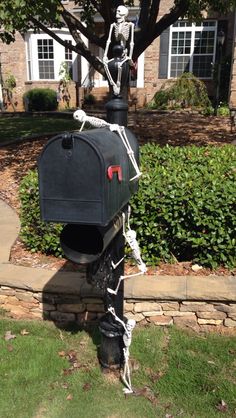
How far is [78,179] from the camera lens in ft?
6.45

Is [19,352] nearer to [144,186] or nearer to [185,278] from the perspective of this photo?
[185,278]

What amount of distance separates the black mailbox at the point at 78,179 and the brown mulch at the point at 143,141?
6.67ft

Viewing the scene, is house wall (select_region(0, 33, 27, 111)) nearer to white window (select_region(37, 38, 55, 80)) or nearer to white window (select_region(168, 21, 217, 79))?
white window (select_region(37, 38, 55, 80))

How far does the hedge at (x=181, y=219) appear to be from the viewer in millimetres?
3779

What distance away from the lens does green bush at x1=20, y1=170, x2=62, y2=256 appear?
13.9ft

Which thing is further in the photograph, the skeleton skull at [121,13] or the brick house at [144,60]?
the brick house at [144,60]

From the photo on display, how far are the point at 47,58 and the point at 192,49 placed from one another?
7.19m

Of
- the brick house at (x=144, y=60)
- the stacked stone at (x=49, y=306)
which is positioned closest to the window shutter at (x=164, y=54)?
the brick house at (x=144, y=60)

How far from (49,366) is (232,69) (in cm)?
1556

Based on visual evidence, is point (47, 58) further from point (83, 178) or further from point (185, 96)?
point (83, 178)

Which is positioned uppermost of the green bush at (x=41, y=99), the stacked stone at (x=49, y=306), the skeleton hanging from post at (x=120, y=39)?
the skeleton hanging from post at (x=120, y=39)

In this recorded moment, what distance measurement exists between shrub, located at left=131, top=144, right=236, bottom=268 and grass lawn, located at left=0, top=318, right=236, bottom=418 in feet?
2.67

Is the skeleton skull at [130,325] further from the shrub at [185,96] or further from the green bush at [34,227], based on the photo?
the shrub at [185,96]

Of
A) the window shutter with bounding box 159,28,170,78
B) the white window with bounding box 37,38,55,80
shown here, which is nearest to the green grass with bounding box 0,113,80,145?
the window shutter with bounding box 159,28,170,78
